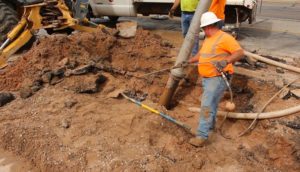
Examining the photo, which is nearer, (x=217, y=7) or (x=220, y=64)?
(x=220, y=64)

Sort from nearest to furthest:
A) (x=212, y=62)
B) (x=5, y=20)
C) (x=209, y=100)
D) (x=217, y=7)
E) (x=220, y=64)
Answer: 1. (x=220, y=64)
2. (x=212, y=62)
3. (x=209, y=100)
4. (x=217, y=7)
5. (x=5, y=20)

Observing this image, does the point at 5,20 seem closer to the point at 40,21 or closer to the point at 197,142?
the point at 40,21

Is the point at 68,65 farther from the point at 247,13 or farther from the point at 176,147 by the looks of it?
the point at 247,13

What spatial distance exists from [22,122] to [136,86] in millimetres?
2201

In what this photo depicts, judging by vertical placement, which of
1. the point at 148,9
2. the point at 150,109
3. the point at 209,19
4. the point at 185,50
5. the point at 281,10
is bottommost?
the point at 281,10

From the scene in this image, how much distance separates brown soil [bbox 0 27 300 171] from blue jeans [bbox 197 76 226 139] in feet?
1.07

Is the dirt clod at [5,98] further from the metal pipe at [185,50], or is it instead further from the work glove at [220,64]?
the work glove at [220,64]

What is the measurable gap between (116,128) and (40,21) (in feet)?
12.5

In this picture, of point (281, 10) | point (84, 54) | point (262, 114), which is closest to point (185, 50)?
point (262, 114)

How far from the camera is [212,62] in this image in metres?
4.55

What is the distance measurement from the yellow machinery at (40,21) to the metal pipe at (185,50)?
10.5 feet

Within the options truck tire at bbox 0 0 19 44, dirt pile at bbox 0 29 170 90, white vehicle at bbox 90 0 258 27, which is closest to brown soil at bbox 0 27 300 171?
dirt pile at bbox 0 29 170 90

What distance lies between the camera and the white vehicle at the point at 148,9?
32.2 feet

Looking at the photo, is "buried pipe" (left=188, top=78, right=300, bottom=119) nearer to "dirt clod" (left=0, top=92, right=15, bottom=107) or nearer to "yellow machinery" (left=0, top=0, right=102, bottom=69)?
"dirt clod" (left=0, top=92, right=15, bottom=107)
